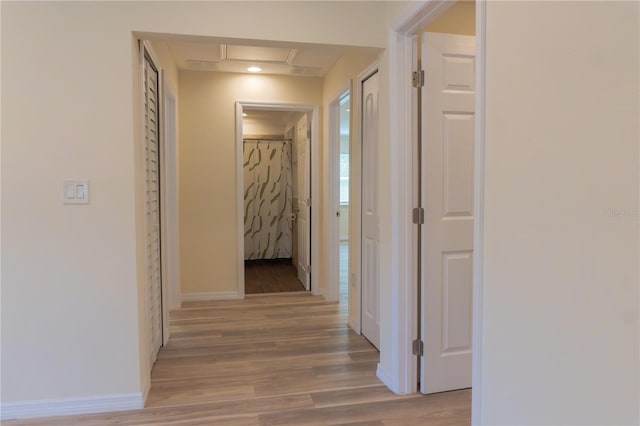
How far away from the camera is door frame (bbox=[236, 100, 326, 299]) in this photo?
434 cm

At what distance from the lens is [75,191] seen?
2111 mm

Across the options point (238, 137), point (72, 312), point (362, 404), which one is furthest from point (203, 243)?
point (362, 404)

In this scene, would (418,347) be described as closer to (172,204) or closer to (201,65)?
(172,204)

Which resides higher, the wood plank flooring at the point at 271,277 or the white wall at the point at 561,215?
the white wall at the point at 561,215

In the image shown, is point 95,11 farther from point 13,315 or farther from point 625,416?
point 625,416

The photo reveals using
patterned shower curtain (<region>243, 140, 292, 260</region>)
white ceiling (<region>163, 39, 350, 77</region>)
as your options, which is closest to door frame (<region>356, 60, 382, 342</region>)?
white ceiling (<region>163, 39, 350, 77</region>)

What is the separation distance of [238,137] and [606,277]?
3736 millimetres

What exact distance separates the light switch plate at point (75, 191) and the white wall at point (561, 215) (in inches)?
74.0

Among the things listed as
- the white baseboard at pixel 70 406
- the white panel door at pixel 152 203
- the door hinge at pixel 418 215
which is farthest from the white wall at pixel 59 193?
the door hinge at pixel 418 215

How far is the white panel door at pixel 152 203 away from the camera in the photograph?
8.64 feet

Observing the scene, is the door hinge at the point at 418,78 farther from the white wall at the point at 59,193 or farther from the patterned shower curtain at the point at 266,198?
the patterned shower curtain at the point at 266,198

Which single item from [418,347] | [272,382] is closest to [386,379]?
[418,347]

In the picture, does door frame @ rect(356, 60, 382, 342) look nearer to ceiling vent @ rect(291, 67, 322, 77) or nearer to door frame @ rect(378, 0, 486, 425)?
ceiling vent @ rect(291, 67, 322, 77)

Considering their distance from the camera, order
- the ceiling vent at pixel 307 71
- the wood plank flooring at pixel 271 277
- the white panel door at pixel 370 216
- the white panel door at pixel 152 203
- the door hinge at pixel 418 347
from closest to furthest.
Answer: the door hinge at pixel 418 347, the white panel door at pixel 152 203, the white panel door at pixel 370 216, the ceiling vent at pixel 307 71, the wood plank flooring at pixel 271 277
